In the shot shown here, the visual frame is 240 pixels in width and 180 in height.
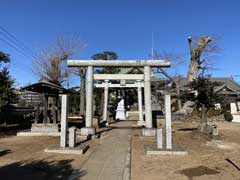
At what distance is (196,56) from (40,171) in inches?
1025

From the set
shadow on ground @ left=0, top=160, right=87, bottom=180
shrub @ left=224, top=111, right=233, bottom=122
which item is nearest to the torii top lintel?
shadow on ground @ left=0, top=160, right=87, bottom=180

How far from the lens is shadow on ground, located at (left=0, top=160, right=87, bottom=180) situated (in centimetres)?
595

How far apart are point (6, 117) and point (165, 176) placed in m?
18.3

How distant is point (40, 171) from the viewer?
645 cm

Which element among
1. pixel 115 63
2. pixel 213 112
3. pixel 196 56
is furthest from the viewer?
pixel 196 56

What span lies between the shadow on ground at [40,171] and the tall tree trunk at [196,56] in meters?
24.0

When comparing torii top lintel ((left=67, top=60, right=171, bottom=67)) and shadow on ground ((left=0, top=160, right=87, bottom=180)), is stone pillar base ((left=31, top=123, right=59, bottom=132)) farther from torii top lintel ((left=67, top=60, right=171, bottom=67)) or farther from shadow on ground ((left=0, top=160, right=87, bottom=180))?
shadow on ground ((left=0, top=160, right=87, bottom=180))

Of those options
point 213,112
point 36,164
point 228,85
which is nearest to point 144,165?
point 36,164

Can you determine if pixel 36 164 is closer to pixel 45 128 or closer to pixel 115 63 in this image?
pixel 45 128

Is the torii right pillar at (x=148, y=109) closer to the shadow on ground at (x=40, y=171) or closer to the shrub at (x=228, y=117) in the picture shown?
the shadow on ground at (x=40, y=171)

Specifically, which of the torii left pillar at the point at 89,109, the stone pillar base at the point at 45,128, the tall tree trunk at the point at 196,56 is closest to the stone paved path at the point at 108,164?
the torii left pillar at the point at 89,109

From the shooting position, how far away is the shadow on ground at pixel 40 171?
5.95 metres

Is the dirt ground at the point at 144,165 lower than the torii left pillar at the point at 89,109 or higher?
lower

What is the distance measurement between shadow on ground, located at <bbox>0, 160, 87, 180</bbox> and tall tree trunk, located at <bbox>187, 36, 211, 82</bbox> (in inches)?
945
